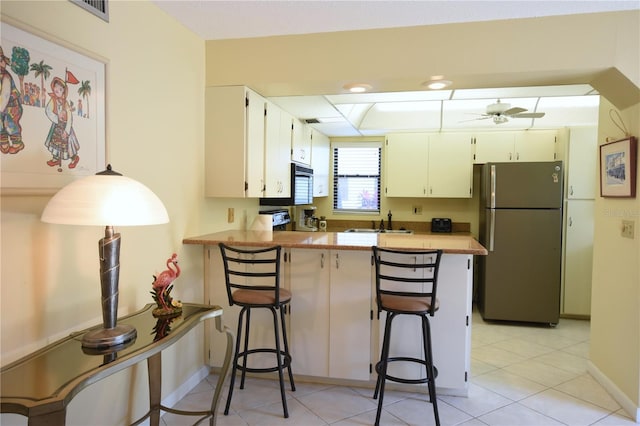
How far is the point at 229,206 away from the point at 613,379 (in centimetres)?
319

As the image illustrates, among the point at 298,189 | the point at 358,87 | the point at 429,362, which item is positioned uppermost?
the point at 358,87

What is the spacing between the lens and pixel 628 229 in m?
2.56

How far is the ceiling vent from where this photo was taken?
1.81 metres

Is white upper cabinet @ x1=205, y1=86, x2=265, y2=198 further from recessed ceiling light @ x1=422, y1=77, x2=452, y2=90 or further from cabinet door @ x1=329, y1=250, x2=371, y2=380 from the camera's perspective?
recessed ceiling light @ x1=422, y1=77, x2=452, y2=90

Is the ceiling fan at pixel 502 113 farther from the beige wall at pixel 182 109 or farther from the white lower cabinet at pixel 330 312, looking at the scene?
the white lower cabinet at pixel 330 312

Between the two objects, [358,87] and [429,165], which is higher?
[358,87]

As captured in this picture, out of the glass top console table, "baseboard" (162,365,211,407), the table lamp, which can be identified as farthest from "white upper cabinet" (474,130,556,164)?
the table lamp

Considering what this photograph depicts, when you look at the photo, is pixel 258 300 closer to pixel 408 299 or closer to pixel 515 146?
pixel 408 299

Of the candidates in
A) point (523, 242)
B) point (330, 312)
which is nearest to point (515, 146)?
point (523, 242)

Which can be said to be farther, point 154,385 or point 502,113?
point 502,113

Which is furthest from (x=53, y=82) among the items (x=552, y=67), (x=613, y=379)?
(x=613, y=379)

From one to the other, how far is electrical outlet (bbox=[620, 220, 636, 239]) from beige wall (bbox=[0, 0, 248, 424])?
9.61ft

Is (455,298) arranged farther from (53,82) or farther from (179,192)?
(53,82)

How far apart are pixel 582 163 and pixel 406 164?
76.2 inches
